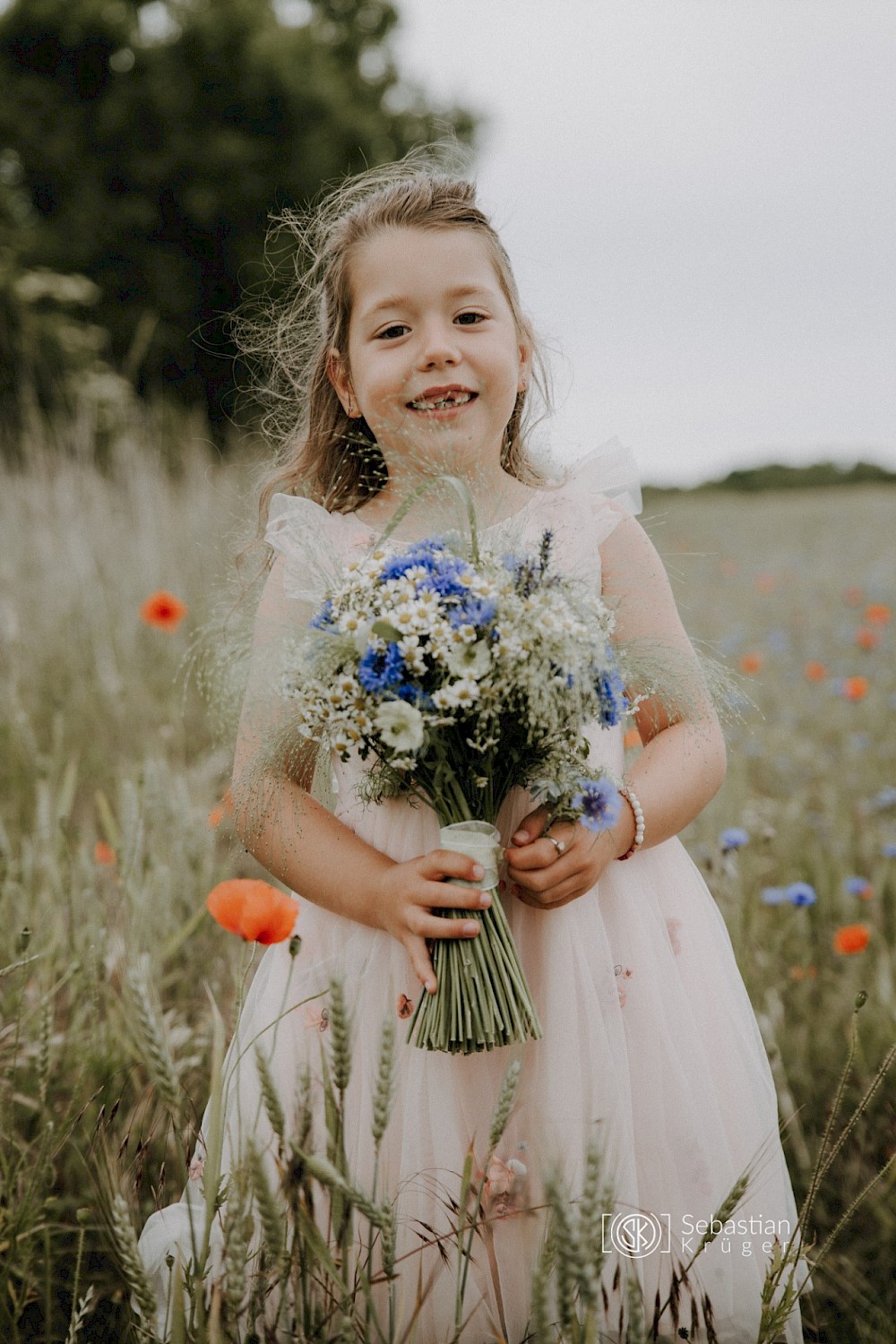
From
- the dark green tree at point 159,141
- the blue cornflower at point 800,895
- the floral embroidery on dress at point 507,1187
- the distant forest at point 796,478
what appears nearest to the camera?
the floral embroidery on dress at point 507,1187

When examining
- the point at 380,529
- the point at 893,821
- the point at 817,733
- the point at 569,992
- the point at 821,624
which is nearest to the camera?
the point at 569,992

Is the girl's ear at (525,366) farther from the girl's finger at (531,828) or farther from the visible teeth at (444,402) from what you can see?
the girl's finger at (531,828)

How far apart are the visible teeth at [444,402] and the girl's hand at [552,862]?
663mm

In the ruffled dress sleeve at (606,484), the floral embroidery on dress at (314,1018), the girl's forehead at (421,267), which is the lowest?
the floral embroidery on dress at (314,1018)

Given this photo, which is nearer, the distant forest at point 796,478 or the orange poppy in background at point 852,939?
the orange poppy in background at point 852,939

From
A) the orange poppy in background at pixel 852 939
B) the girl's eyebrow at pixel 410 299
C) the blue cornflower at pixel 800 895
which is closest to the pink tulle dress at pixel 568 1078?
the girl's eyebrow at pixel 410 299

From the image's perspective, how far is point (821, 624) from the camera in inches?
228

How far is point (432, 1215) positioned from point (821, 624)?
497 cm

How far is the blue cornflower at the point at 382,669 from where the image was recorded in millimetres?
1104

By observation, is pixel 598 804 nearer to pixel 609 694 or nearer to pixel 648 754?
pixel 609 694

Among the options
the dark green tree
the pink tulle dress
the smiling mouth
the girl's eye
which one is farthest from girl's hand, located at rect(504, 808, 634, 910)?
the dark green tree

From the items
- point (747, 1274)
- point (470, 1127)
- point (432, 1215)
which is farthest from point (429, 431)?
point (747, 1274)

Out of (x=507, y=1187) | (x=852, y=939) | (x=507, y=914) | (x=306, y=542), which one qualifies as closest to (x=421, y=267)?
(x=306, y=542)

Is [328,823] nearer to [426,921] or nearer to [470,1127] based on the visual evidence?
[426,921]
